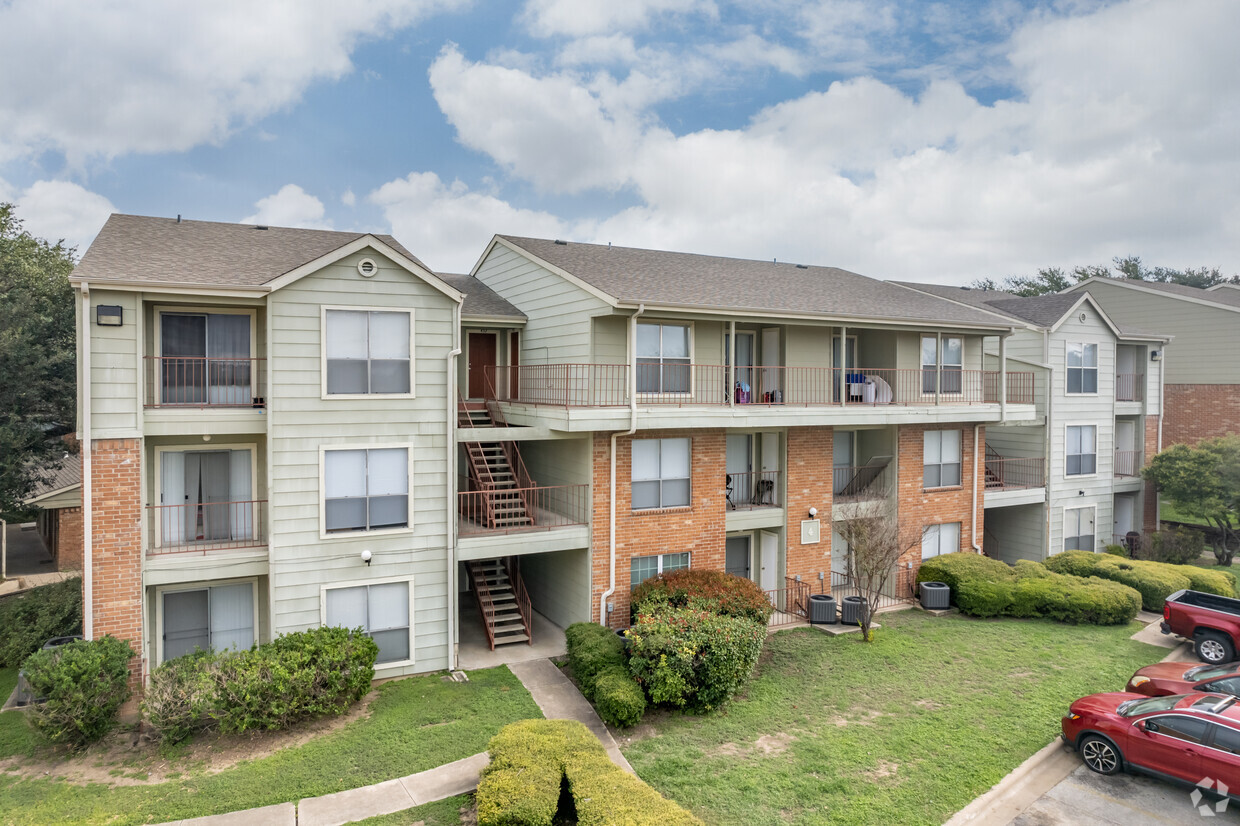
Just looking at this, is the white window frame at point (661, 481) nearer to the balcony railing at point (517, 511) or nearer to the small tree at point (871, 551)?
the balcony railing at point (517, 511)

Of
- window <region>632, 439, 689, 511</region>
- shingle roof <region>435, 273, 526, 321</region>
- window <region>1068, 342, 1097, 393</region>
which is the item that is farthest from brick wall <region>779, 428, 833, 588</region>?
window <region>1068, 342, 1097, 393</region>

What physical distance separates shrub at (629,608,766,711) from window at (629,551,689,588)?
3.65 m

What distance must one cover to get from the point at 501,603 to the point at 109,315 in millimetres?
10307

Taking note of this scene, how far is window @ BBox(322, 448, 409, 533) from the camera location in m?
13.8

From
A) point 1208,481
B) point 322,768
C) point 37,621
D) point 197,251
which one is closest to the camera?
point 322,768

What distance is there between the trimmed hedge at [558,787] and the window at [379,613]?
4925mm

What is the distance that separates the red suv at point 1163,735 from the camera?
31.3 ft

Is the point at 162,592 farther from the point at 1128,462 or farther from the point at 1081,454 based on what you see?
the point at 1128,462

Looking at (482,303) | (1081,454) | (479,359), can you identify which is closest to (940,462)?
(1081,454)

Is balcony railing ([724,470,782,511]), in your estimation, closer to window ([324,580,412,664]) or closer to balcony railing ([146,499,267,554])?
window ([324,580,412,664])

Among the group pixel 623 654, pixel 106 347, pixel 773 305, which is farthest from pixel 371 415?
pixel 773 305

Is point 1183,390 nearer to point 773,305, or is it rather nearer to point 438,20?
point 773,305

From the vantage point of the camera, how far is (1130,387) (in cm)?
2611

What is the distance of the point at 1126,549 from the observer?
2500 centimetres
